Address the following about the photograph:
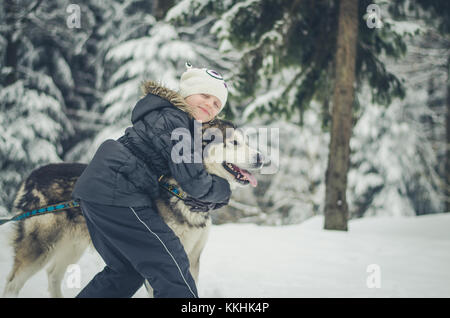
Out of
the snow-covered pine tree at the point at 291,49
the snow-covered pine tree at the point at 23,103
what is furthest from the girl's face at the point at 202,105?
the snow-covered pine tree at the point at 23,103

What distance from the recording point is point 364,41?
23.9ft

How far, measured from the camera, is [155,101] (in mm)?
2176

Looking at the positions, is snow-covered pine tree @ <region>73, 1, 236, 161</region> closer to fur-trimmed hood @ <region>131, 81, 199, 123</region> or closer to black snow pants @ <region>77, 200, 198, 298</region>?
fur-trimmed hood @ <region>131, 81, 199, 123</region>

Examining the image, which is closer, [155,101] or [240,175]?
[155,101]

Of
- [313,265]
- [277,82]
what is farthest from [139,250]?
[277,82]

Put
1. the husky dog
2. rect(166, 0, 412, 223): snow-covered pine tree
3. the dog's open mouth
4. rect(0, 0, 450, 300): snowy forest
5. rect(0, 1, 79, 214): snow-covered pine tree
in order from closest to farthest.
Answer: the dog's open mouth → the husky dog → rect(0, 0, 450, 300): snowy forest → rect(166, 0, 412, 223): snow-covered pine tree → rect(0, 1, 79, 214): snow-covered pine tree

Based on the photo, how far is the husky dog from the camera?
96.3 inches

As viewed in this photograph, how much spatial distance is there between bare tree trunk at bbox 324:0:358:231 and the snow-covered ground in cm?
72

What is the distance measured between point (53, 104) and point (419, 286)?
37.0 ft

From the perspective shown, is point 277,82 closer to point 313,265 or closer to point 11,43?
point 313,265

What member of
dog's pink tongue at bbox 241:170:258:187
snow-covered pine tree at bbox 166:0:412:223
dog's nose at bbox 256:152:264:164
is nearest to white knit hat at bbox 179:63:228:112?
dog's nose at bbox 256:152:264:164

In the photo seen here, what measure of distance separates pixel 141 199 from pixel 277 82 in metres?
8.38
